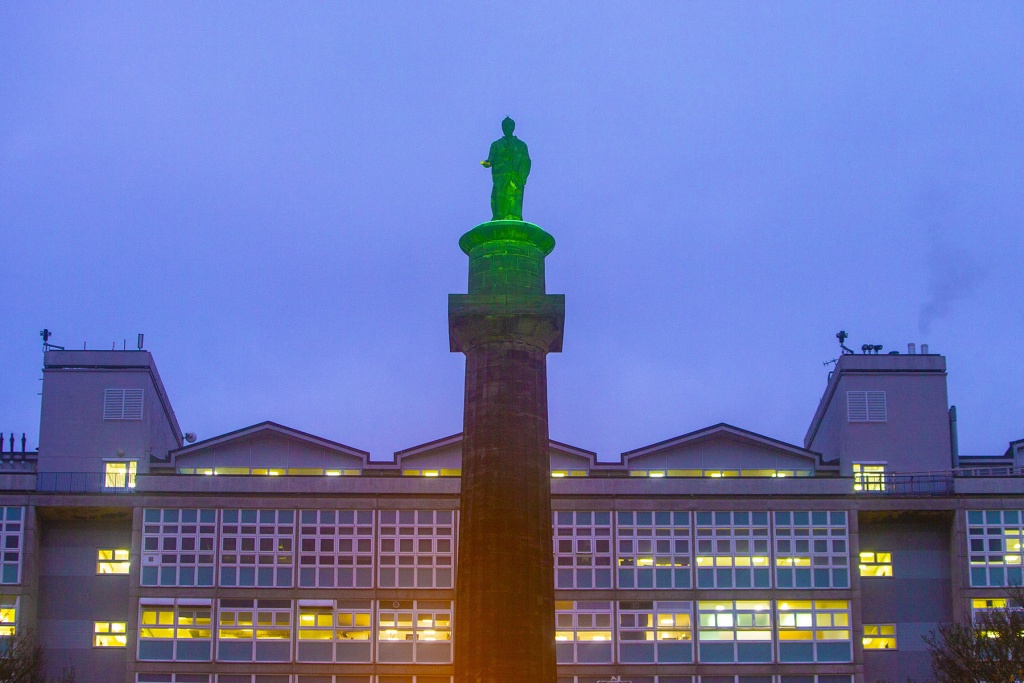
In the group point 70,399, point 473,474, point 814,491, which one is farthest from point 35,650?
point 814,491

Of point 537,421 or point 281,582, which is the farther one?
point 281,582

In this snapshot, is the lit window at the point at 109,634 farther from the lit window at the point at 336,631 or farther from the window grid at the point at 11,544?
the lit window at the point at 336,631

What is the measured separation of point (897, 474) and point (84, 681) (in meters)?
31.3

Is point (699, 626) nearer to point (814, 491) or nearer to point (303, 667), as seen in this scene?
point (814, 491)

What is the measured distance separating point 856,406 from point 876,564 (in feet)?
21.0

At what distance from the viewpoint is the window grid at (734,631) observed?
5028 centimetres

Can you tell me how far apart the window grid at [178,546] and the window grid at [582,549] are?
12.7 meters

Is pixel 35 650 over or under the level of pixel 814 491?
under

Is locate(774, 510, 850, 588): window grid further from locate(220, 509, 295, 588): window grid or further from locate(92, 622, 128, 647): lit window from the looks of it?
locate(92, 622, 128, 647): lit window

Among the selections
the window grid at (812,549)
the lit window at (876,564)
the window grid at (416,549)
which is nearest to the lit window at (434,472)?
the window grid at (416,549)

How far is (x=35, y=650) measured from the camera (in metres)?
44.5

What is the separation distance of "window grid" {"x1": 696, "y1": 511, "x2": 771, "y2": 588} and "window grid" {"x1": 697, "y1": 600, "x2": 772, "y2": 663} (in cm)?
76

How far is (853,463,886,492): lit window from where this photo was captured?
176 ft

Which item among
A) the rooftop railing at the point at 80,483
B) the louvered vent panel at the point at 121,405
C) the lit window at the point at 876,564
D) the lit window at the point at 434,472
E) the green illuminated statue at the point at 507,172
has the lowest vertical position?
the lit window at the point at 876,564
